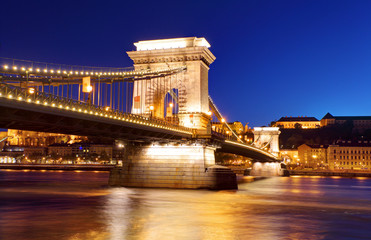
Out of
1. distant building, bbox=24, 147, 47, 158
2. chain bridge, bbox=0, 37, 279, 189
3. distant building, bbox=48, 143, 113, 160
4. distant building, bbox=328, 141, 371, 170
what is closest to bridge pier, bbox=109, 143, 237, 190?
chain bridge, bbox=0, 37, 279, 189

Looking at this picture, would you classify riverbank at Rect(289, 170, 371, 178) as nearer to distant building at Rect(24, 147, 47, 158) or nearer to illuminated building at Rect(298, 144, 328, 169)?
illuminated building at Rect(298, 144, 328, 169)

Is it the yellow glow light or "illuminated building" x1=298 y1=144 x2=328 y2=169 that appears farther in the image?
"illuminated building" x1=298 y1=144 x2=328 y2=169

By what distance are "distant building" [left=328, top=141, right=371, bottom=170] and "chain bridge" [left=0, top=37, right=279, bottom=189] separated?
319 feet

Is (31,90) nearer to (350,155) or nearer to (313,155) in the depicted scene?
(350,155)

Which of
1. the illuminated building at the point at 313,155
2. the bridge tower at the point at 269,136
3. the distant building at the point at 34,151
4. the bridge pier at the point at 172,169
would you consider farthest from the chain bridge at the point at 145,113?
the distant building at the point at 34,151

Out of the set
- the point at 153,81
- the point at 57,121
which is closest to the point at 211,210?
the point at 57,121

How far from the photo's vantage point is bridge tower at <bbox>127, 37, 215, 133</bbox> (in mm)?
57438

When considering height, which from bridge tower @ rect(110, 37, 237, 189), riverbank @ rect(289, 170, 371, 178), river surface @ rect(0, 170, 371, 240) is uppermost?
bridge tower @ rect(110, 37, 237, 189)

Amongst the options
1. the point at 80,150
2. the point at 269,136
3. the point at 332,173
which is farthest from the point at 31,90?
the point at 80,150

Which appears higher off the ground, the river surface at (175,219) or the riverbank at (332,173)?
the riverbank at (332,173)

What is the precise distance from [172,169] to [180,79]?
15254mm

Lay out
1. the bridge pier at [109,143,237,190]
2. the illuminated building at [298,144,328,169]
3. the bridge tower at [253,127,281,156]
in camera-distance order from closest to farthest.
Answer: the bridge pier at [109,143,237,190]
the bridge tower at [253,127,281,156]
the illuminated building at [298,144,328,169]

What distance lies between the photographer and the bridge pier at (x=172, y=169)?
46.8 metres

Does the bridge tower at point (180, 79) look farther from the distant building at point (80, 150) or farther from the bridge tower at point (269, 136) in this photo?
the distant building at point (80, 150)
